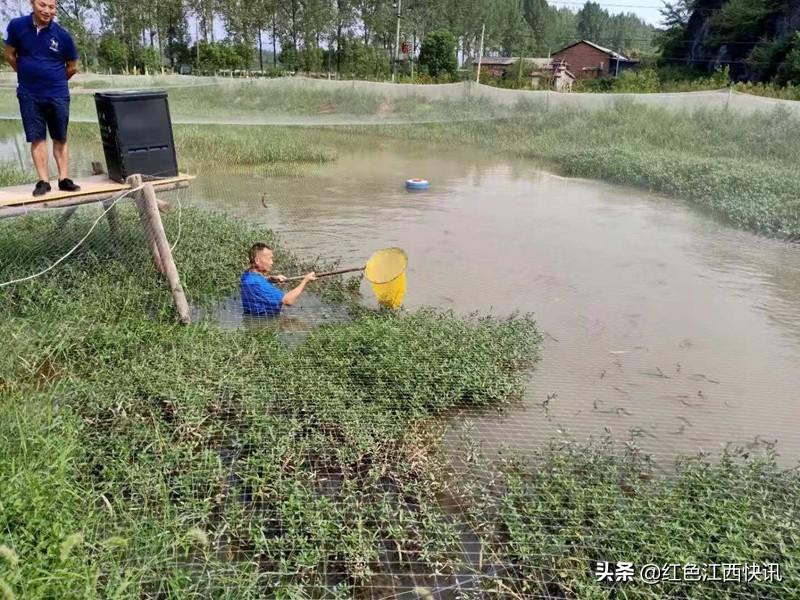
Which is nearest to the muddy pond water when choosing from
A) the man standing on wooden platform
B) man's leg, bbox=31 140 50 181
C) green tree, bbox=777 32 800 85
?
man's leg, bbox=31 140 50 181

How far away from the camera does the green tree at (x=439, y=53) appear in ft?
103

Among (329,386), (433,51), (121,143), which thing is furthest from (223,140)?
(433,51)

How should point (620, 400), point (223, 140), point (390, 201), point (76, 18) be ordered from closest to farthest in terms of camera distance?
point (620, 400)
point (390, 201)
point (223, 140)
point (76, 18)

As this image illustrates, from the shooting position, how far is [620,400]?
360cm

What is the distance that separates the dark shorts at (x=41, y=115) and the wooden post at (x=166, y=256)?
79 cm

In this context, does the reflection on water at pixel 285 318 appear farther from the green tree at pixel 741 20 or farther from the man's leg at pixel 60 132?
the green tree at pixel 741 20

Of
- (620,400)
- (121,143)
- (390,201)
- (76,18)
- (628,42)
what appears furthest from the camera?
(628,42)

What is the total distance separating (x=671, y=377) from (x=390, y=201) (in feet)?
18.5

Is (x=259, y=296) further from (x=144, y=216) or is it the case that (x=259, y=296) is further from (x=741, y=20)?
(x=741, y=20)

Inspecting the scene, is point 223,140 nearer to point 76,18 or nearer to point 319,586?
point 319,586

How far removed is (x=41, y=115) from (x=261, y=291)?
1993 mm

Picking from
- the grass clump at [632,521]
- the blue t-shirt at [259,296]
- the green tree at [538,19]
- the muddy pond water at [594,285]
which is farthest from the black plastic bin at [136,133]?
the green tree at [538,19]

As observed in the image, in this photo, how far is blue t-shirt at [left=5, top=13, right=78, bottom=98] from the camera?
3949mm

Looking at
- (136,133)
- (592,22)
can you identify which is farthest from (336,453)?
(592,22)
